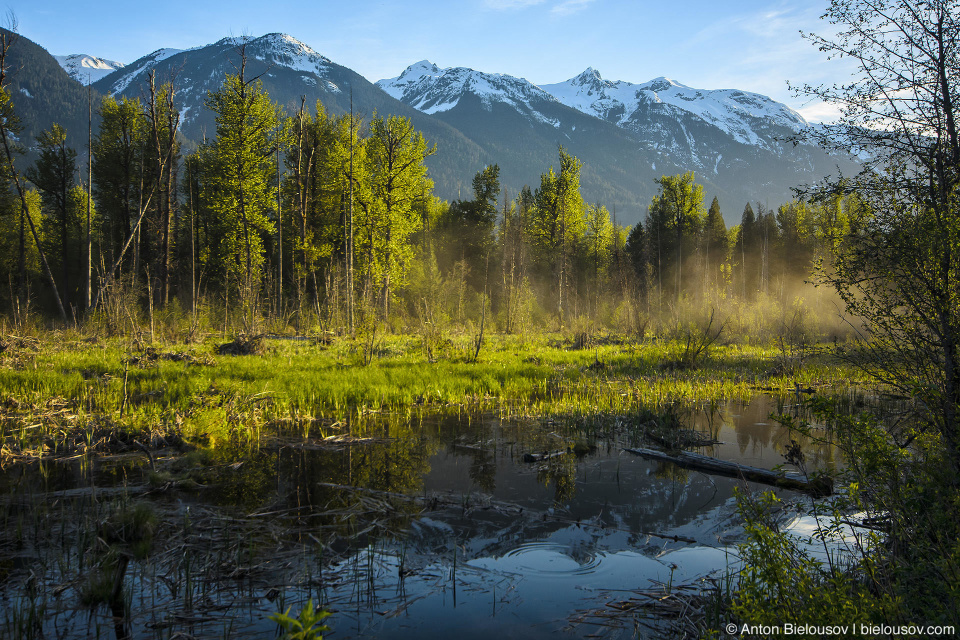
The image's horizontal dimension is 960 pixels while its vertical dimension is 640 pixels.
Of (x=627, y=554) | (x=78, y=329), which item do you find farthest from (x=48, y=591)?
(x=78, y=329)

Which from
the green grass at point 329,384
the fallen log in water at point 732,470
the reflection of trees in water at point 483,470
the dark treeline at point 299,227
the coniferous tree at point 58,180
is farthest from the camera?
the coniferous tree at point 58,180

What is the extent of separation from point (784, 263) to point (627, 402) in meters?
50.1

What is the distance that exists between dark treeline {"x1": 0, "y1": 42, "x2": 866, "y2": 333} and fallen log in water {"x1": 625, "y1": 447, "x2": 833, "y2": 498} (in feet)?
45.4

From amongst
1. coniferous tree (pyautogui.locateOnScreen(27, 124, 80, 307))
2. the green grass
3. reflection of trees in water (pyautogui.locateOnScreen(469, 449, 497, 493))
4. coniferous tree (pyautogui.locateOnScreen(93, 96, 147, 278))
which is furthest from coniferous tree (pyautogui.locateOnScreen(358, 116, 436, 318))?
reflection of trees in water (pyautogui.locateOnScreen(469, 449, 497, 493))

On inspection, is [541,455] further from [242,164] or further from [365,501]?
[242,164]

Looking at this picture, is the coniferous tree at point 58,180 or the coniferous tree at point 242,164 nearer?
the coniferous tree at point 242,164

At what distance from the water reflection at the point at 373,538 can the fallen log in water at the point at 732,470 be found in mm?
176

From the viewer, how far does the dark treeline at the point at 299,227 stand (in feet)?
84.8

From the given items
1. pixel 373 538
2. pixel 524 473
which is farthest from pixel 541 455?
pixel 373 538

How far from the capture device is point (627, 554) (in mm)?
4215

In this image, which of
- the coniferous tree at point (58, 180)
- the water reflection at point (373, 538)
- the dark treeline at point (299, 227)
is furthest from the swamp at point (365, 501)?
the coniferous tree at point (58, 180)

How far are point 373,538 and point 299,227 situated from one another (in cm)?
3106

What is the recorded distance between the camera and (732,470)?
6238 millimetres

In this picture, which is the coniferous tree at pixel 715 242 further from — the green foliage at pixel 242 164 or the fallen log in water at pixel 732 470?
the fallen log in water at pixel 732 470
